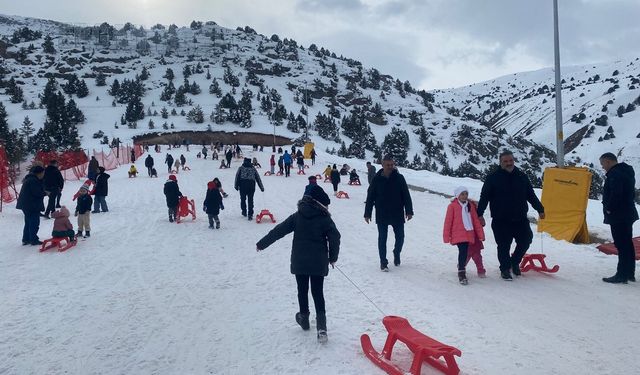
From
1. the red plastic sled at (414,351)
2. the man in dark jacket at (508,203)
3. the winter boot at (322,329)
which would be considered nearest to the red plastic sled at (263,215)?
the man in dark jacket at (508,203)

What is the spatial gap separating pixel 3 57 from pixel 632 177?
12604cm

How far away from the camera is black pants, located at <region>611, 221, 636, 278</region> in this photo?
709 cm

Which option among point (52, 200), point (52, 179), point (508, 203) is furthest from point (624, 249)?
point (52, 200)

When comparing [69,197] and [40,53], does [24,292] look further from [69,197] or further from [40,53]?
[40,53]

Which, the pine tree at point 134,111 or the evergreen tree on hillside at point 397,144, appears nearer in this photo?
the evergreen tree on hillside at point 397,144

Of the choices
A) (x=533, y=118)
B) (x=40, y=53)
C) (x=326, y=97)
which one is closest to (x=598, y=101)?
(x=533, y=118)

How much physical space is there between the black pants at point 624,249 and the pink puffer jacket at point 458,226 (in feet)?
5.97

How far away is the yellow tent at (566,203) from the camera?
10.5m

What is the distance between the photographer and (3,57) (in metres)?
107

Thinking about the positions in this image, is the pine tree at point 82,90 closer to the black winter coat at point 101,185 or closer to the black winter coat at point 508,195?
the black winter coat at point 101,185

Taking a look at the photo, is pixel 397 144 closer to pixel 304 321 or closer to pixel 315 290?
pixel 304 321

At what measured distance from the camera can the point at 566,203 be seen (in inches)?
426

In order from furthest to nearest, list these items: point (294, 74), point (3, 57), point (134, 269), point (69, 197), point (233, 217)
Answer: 1. point (294, 74)
2. point (3, 57)
3. point (69, 197)
4. point (233, 217)
5. point (134, 269)

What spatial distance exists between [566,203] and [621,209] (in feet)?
12.9
